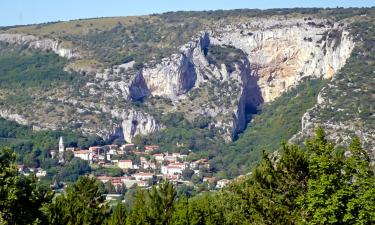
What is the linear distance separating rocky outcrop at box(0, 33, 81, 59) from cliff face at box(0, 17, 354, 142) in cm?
36

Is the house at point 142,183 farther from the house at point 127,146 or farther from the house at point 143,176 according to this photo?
the house at point 127,146

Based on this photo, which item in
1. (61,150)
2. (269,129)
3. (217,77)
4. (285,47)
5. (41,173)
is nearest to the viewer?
Result: (41,173)

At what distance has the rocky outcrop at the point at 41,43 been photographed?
182 m

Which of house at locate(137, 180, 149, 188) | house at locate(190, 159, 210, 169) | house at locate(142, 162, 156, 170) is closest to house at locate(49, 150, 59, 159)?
house at locate(142, 162, 156, 170)

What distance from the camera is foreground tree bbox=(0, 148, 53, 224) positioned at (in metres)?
31.0

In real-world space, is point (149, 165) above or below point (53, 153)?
below

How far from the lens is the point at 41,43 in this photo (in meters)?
188

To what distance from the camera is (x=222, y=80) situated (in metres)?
175

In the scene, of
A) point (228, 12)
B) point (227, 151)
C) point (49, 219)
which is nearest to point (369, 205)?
point (49, 219)

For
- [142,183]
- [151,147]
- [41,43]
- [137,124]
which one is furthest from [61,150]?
[41,43]

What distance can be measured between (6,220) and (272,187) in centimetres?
1226

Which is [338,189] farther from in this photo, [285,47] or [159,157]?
[285,47]

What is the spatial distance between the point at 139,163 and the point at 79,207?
102119 millimetres

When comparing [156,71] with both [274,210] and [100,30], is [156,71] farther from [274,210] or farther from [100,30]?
[274,210]
